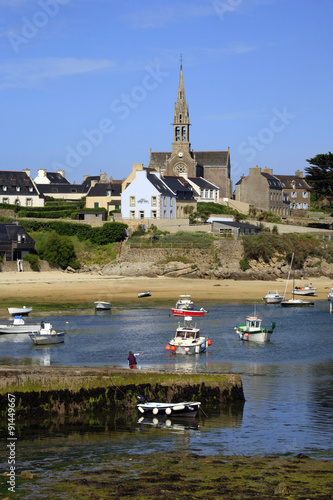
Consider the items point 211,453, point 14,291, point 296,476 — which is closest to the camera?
point 296,476

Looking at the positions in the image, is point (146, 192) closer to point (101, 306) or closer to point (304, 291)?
point (304, 291)

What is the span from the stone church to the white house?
67.9 feet

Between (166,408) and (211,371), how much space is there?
722cm

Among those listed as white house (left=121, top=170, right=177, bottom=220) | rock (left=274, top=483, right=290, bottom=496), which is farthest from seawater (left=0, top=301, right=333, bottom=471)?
white house (left=121, top=170, right=177, bottom=220)

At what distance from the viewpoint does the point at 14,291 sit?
5253 cm

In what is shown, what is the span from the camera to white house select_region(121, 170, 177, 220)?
7719 centimetres

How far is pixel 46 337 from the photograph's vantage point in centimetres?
3378

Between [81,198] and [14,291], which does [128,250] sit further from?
[81,198]

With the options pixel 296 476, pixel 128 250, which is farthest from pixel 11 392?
pixel 128 250

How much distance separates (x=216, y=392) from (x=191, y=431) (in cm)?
265

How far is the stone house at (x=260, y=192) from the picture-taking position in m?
100

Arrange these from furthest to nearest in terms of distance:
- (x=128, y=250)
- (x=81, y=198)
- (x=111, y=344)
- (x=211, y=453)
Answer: (x=81, y=198)
(x=128, y=250)
(x=111, y=344)
(x=211, y=453)

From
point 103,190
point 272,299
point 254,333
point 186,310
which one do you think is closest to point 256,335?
point 254,333

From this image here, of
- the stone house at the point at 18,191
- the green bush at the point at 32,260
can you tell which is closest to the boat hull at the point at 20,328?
the green bush at the point at 32,260
